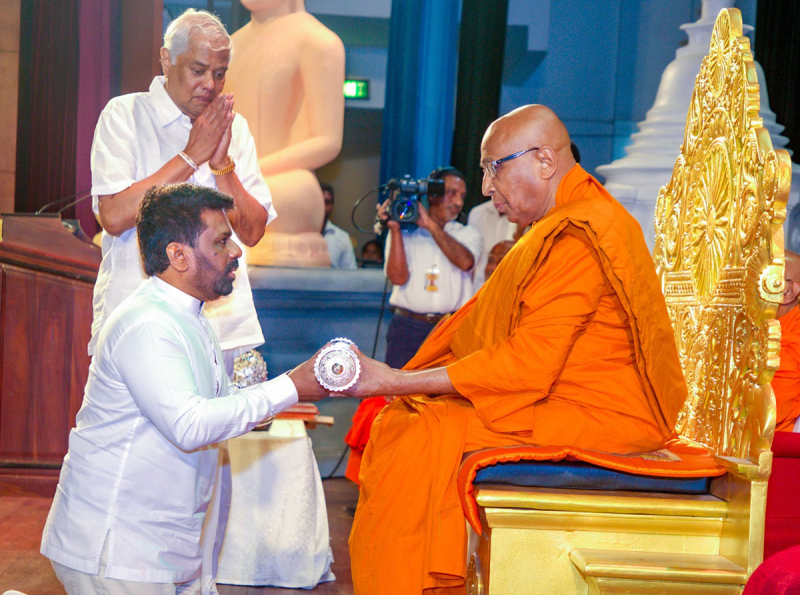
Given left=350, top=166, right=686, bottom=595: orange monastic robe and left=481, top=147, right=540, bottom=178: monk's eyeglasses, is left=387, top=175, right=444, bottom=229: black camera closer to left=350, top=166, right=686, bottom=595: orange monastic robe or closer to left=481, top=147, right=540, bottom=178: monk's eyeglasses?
left=481, top=147, right=540, bottom=178: monk's eyeglasses

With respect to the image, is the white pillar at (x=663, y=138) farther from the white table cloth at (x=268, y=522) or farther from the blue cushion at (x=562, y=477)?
the blue cushion at (x=562, y=477)

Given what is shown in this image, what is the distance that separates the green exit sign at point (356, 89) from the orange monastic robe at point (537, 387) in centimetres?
481

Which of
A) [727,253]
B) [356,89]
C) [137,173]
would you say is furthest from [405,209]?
[356,89]

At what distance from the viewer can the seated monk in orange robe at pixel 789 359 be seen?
3045 millimetres

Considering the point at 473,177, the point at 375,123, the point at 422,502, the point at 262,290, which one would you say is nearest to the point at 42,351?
the point at 262,290

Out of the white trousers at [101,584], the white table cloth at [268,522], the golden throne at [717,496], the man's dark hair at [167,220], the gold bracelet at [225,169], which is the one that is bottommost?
the white table cloth at [268,522]

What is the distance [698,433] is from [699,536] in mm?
502

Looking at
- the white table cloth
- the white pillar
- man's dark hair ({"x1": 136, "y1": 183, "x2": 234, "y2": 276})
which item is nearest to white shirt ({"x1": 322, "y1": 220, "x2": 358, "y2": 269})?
the white pillar

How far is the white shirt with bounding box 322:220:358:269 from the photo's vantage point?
5.88 metres

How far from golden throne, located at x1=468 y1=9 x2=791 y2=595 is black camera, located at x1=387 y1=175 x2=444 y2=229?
2.21 m

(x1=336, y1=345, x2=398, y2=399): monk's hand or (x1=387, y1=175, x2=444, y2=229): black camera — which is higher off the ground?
(x1=387, y1=175, x2=444, y2=229): black camera

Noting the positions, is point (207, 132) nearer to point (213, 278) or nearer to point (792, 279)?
point (213, 278)

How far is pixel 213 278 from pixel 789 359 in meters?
2.19

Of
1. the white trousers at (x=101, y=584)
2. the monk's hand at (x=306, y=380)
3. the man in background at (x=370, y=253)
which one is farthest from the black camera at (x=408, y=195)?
the white trousers at (x=101, y=584)
